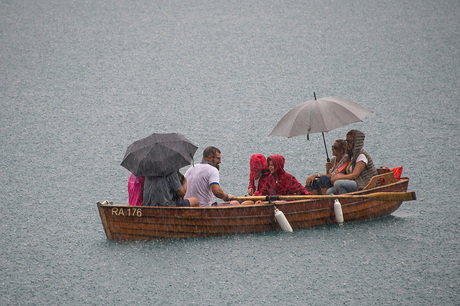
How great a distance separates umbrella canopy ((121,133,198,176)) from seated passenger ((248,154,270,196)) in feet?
3.77

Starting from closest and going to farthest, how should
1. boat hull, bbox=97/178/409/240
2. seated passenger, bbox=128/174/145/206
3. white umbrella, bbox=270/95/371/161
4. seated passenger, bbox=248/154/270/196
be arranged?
1. boat hull, bbox=97/178/409/240
2. seated passenger, bbox=128/174/145/206
3. white umbrella, bbox=270/95/371/161
4. seated passenger, bbox=248/154/270/196

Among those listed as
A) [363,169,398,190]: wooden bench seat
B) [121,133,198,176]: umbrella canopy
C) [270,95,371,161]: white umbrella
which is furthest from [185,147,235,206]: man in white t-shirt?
[363,169,398,190]: wooden bench seat

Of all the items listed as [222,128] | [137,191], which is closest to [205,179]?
[137,191]

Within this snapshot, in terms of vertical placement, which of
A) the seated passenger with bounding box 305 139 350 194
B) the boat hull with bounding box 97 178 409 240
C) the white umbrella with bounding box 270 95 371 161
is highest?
the white umbrella with bounding box 270 95 371 161

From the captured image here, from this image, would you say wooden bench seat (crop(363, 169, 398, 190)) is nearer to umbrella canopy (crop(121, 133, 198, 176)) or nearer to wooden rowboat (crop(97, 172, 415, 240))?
wooden rowboat (crop(97, 172, 415, 240))

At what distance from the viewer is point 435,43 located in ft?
47.0

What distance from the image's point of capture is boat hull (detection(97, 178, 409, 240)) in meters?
6.31

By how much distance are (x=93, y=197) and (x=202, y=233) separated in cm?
292

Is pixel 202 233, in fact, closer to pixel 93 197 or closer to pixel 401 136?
pixel 93 197

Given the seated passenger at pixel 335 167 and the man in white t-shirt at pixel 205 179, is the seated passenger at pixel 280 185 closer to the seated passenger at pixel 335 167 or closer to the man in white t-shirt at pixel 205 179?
the seated passenger at pixel 335 167

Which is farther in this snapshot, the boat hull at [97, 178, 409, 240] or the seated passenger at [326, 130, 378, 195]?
the seated passenger at [326, 130, 378, 195]

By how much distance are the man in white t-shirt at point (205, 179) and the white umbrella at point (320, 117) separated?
98 centimetres

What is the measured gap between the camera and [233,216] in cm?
652

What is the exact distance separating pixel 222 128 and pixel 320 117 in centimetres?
474
